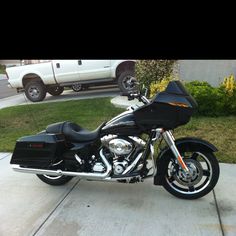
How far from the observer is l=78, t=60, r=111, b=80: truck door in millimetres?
10398

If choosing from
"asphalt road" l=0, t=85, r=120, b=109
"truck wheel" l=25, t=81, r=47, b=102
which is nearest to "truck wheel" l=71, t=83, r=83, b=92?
"asphalt road" l=0, t=85, r=120, b=109

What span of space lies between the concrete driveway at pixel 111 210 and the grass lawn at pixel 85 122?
1142 millimetres

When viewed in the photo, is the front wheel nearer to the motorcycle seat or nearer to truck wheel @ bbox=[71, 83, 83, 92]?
the motorcycle seat

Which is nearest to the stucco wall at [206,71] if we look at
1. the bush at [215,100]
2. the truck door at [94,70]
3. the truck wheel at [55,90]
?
the bush at [215,100]

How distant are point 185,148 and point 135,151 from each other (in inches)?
22.1

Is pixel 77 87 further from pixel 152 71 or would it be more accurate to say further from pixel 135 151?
pixel 135 151

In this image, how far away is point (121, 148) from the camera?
3510 millimetres

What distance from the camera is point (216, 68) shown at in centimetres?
799

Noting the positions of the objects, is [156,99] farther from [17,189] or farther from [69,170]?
[17,189]

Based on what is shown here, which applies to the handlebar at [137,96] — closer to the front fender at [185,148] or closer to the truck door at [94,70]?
the front fender at [185,148]

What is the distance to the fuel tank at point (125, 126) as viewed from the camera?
3.45 metres
